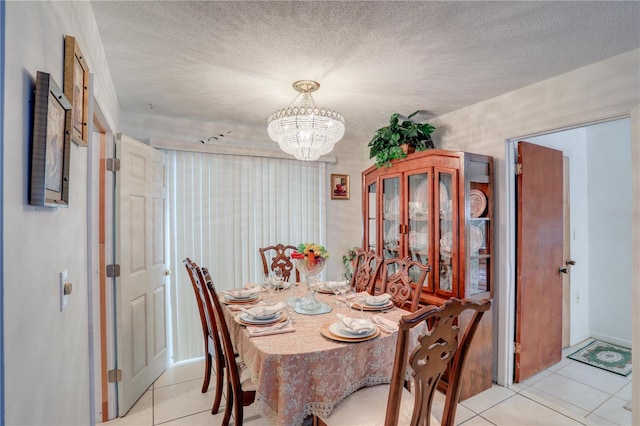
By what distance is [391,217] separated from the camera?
325 centimetres

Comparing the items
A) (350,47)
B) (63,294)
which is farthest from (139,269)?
(350,47)

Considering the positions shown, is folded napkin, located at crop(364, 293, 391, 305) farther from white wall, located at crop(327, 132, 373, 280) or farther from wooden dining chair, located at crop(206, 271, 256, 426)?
white wall, located at crop(327, 132, 373, 280)

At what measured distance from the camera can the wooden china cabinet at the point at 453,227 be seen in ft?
8.19

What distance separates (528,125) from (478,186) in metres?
0.58

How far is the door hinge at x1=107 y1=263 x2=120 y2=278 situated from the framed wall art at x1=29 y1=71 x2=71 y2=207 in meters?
1.49

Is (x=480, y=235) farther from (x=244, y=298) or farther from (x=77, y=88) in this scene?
(x=77, y=88)

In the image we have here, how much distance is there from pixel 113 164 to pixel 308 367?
198 cm

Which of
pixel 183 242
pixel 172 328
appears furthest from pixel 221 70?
pixel 172 328

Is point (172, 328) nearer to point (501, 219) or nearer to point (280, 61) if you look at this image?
point (280, 61)

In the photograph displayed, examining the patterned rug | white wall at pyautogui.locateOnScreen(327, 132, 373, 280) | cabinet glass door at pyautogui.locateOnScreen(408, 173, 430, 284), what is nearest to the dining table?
cabinet glass door at pyautogui.locateOnScreen(408, 173, 430, 284)

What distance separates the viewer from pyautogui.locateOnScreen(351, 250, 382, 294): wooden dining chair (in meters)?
2.59

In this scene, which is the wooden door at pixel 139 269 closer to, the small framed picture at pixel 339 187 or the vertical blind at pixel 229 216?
the vertical blind at pixel 229 216

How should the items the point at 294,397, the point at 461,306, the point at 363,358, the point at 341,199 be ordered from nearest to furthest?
1. the point at 461,306
2. the point at 294,397
3. the point at 363,358
4. the point at 341,199

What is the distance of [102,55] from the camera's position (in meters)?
1.86
